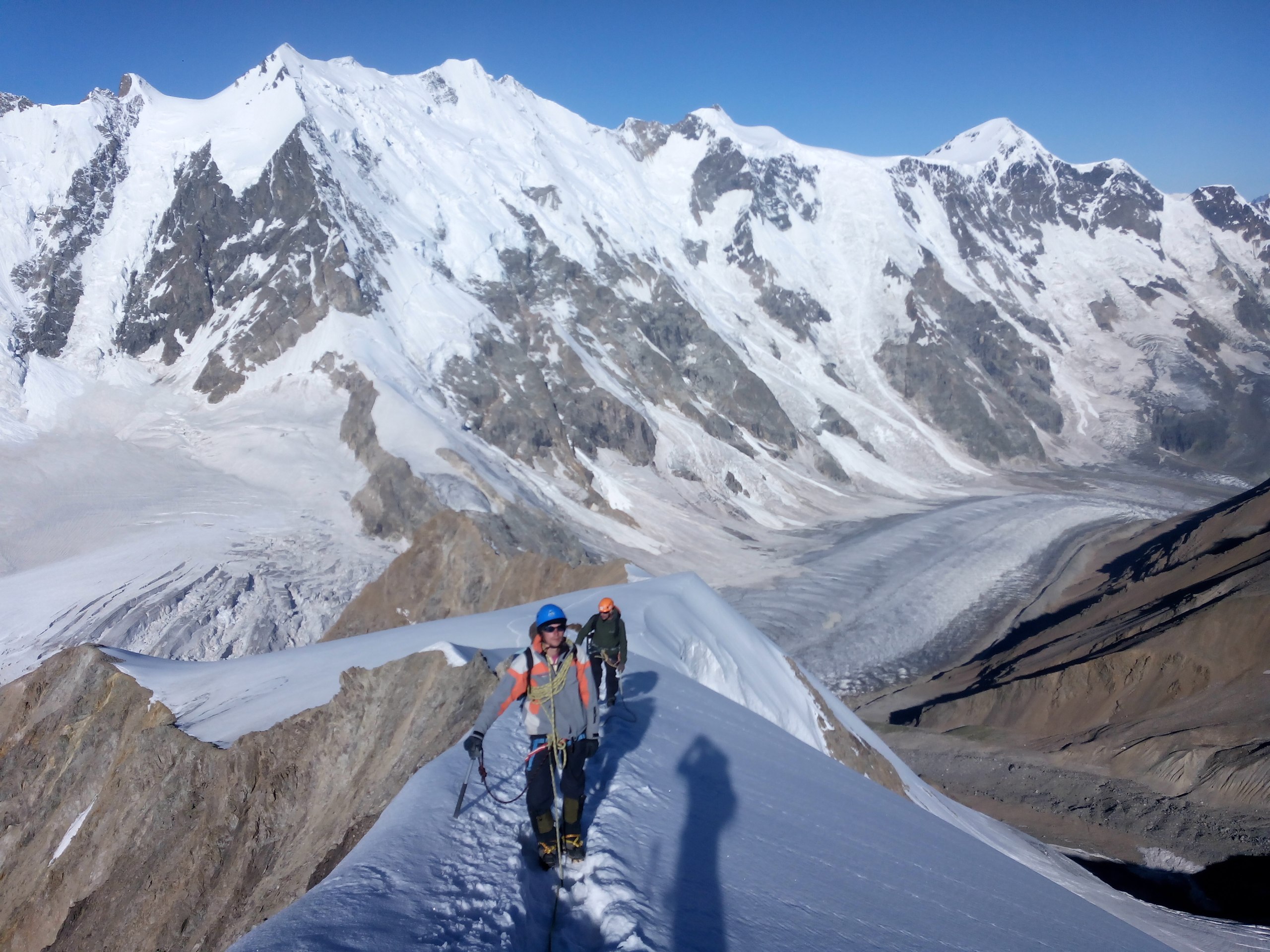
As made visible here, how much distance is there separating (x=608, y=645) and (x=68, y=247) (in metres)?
65.2

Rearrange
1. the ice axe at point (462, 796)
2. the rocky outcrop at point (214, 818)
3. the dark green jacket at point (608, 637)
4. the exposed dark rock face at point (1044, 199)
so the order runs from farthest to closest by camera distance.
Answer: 1. the exposed dark rock face at point (1044, 199)
2. the dark green jacket at point (608, 637)
3. the rocky outcrop at point (214, 818)
4. the ice axe at point (462, 796)

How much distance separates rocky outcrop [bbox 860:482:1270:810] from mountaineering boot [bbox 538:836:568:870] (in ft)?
67.7

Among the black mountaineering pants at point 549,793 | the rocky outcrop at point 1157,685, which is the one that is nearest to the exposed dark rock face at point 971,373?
the rocky outcrop at point 1157,685

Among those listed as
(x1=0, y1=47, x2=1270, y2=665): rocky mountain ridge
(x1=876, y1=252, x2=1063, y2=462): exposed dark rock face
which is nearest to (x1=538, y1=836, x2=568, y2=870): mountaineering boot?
(x1=0, y1=47, x2=1270, y2=665): rocky mountain ridge

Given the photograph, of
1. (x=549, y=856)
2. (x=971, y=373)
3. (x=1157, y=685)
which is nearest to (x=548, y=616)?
(x=549, y=856)

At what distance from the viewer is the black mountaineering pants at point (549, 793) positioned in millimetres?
5145

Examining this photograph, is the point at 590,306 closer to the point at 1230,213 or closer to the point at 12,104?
the point at 12,104

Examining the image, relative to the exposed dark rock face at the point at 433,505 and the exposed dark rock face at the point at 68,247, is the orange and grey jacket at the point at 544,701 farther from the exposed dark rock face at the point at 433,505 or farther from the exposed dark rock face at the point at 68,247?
the exposed dark rock face at the point at 68,247

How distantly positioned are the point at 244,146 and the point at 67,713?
2464 inches

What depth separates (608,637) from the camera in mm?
8289

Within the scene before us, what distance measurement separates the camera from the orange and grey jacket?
534 centimetres

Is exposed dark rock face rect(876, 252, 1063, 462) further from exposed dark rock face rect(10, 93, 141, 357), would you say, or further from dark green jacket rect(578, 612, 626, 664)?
dark green jacket rect(578, 612, 626, 664)

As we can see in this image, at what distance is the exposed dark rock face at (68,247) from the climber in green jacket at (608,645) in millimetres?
56988

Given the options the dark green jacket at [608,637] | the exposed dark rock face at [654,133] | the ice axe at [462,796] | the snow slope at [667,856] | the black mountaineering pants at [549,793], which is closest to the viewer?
the snow slope at [667,856]
